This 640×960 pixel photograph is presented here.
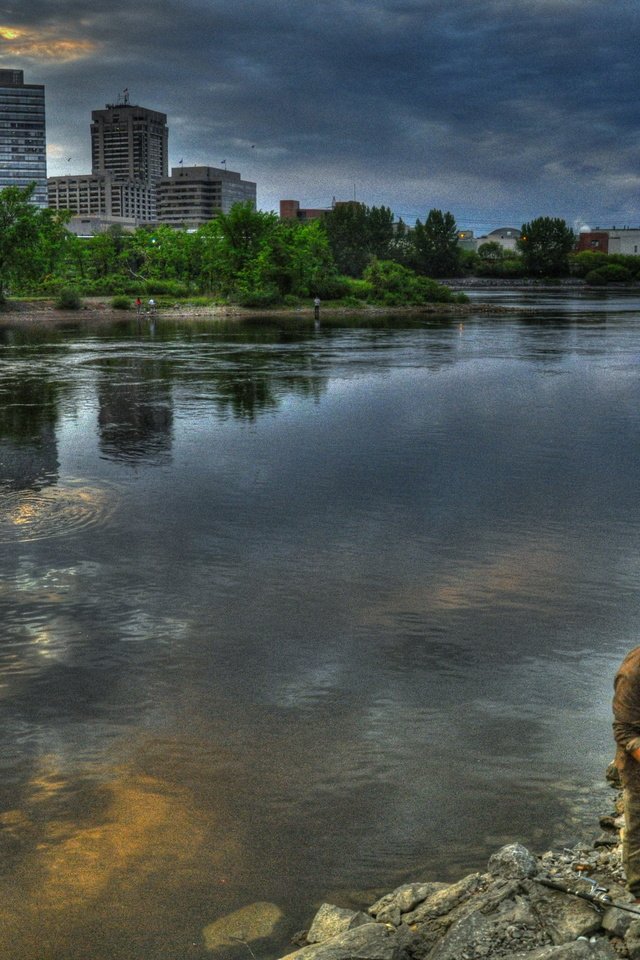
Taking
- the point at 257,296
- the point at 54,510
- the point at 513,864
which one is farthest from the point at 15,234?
the point at 513,864

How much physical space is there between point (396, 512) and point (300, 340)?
46.8 m

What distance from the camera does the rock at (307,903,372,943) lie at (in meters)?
7.19

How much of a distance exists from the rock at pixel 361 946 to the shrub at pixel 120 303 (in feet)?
314

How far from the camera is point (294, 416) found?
32.3 m

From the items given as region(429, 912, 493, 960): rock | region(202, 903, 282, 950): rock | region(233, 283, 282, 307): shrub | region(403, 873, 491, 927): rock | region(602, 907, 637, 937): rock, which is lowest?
region(202, 903, 282, 950): rock

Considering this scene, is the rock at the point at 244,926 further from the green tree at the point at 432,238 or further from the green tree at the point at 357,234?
the green tree at the point at 432,238

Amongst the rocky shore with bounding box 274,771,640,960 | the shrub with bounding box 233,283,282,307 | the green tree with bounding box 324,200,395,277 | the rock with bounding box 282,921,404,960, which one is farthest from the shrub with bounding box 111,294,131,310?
the rock with bounding box 282,921,404,960

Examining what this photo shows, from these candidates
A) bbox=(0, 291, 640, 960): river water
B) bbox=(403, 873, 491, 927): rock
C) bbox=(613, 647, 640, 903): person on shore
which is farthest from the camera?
bbox=(0, 291, 640, 960): river water

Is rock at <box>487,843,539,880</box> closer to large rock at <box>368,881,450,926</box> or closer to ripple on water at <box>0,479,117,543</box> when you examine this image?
large rock at <box>368,881,450,926</box>

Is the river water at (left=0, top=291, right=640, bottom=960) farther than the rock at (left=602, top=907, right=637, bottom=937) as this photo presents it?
Yes

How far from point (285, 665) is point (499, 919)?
5.87 metres

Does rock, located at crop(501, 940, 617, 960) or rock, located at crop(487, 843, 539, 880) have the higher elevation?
rock, located at crop(501, 940, 617, 960)

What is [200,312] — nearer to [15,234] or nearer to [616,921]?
[15,234]

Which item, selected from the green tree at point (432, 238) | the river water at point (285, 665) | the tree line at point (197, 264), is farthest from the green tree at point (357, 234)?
the river water at point (285, 665)
